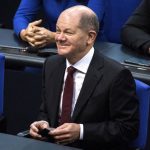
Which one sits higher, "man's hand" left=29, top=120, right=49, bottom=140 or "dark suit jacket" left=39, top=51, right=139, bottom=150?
"dark suit jacket" left=39, top=51, right=139, bottom=150

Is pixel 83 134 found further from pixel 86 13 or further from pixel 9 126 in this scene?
pixel 9 126

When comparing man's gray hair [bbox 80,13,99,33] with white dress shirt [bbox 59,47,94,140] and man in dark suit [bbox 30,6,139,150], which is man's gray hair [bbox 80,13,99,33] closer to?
man in dark suit [bbox 30,6,139,150]

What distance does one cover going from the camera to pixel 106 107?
1885 millimetres

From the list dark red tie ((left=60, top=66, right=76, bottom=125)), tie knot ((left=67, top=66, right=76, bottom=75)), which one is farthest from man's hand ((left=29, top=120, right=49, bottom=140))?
tie knot ((left=67, top=66, right=76, bottom=75))

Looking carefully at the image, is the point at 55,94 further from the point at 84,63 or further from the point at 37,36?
the point at 37,36

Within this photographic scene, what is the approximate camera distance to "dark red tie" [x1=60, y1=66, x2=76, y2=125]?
6.35ft

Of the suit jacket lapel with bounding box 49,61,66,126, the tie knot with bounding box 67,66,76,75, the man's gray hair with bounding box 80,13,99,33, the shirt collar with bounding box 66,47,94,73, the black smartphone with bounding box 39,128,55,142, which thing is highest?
the man's gray hair with bounding box 80,13,99,33

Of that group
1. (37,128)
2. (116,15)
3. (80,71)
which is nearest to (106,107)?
(80,71)

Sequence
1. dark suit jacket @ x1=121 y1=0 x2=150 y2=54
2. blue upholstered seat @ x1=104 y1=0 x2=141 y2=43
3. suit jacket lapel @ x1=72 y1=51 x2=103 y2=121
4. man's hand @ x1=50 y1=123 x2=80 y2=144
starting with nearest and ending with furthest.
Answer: man's hand @ x1=50 y1=123 x2=80 y2=144 < suit jacket lapel @ x1=72 y1=51 x2=103 y2=121 < dark suit jacket @ x1=121 y1=0 x2=150 y2=54 < blue upholstered seat @ x1=104 y1=0 x2=141 y2=43

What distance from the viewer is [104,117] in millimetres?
1901

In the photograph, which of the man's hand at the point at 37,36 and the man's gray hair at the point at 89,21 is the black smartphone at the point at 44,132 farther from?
the man's hand at the point at 37,36

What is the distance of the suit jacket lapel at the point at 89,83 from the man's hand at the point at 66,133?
0.09m

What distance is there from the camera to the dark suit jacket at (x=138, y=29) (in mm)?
2438

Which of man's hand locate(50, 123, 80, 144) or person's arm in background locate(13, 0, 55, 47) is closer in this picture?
man's hand locate(50, 123, 80, 144)
